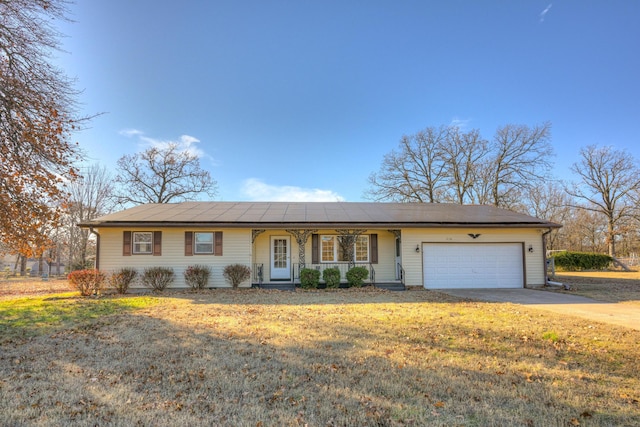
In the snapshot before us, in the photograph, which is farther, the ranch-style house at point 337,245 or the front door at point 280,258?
the front door at point 280,258

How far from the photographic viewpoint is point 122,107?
39.3ft

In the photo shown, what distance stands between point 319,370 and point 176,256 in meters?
11.1

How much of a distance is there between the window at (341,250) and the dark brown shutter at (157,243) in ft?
21.8

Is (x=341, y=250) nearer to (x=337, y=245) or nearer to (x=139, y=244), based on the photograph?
(x=337, y=245)

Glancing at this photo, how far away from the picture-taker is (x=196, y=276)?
13.3 metres

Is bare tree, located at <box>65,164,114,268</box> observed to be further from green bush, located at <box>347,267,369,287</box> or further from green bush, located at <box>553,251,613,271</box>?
green bush, located at <box>553,251,613,271</box>

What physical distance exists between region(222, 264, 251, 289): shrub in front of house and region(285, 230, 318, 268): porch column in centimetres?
227

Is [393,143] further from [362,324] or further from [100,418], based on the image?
[100,418]

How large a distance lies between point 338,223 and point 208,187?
20194 mm

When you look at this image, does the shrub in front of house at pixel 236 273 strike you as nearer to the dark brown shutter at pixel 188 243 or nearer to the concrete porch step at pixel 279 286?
the concrete porch step at pixel 279 286

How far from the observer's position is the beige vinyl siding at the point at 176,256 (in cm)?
1366

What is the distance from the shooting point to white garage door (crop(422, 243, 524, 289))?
14.1 metres

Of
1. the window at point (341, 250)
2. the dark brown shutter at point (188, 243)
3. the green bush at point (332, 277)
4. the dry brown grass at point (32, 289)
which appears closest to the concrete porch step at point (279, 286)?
the green bush at point (332, 277)

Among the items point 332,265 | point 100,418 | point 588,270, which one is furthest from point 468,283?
point 588,270
